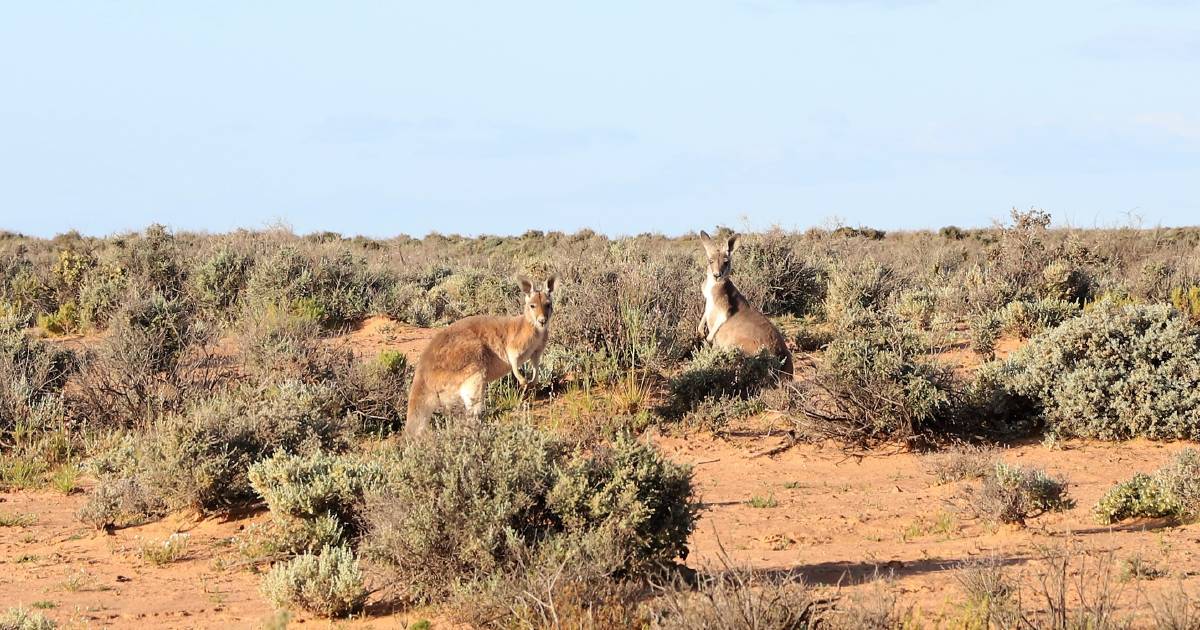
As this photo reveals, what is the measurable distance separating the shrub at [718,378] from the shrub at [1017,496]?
4.11 m

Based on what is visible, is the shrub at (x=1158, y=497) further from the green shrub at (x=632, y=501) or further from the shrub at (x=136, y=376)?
the shrub at (x=136, y=376)

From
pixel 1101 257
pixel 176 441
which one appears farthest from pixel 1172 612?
pixel 1101 257

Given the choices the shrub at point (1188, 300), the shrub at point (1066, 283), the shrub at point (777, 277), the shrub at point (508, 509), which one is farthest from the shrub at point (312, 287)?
the shrub at point (1188, 300)

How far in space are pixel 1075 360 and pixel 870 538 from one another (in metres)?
4.84

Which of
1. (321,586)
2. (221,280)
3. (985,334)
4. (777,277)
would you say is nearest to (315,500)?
(321,586)

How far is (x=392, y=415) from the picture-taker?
12773mm

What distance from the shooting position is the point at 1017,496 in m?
8.37

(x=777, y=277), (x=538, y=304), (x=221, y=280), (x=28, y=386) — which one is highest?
(x=221, y=280)

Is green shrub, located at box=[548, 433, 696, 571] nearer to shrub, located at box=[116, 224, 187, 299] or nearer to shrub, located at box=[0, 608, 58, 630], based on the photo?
shrub, located at box=[0, 608, 58, 630]

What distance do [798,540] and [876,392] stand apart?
3294 millimetres

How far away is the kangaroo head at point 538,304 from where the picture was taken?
39.1 ft

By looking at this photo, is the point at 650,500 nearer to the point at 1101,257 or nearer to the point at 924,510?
the point at 924,510

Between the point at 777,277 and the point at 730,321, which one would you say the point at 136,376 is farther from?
the point at 777,277

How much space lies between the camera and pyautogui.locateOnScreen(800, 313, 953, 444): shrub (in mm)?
11289
